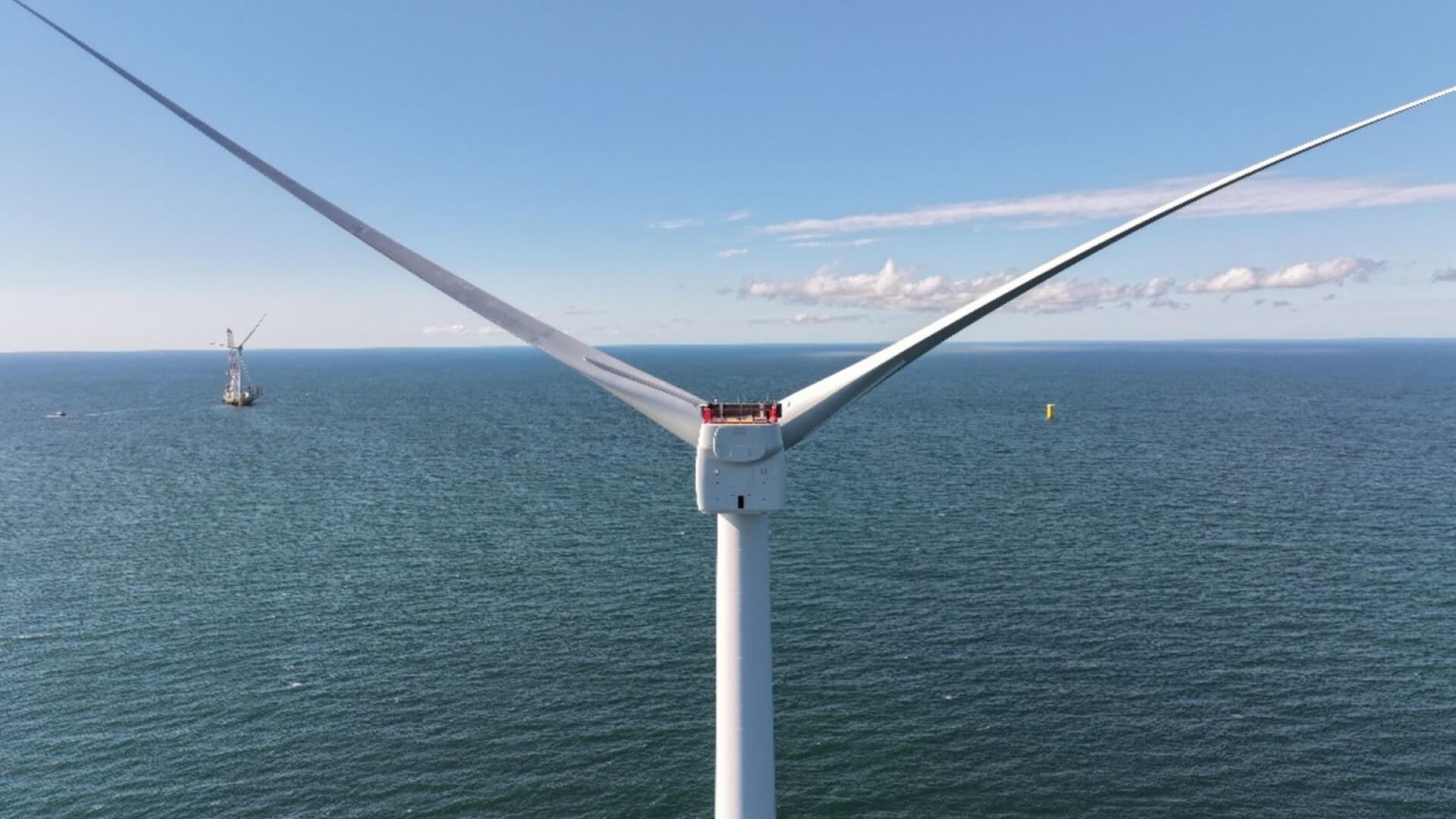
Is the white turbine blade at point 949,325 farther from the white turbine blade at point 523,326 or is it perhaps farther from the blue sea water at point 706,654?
the blue sea water at point 706,654

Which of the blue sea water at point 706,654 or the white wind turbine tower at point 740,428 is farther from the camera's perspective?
the blue sea water at point 706,654

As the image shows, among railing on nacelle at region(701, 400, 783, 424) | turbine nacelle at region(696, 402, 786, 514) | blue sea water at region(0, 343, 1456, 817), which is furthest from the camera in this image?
blue sea water at region(0, 343, 1456, 817)

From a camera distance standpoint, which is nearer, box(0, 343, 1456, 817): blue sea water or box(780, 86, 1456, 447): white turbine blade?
box(780, 86, 1456, 447): white turbine blade

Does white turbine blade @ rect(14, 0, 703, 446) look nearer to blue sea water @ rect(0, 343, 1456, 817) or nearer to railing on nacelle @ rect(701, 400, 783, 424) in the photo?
railing on nacelle @ rect(701, 400, 783, 424)

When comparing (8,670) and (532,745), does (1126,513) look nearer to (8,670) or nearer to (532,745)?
(532,745)

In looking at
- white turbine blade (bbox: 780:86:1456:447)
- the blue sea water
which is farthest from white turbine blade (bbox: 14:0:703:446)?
the blue sea water

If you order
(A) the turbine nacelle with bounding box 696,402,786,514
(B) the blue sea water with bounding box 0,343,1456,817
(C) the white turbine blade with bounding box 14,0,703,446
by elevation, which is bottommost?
(B) the blue sea water with bounding box 0,343,1456,817

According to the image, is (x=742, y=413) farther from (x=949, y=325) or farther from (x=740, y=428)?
(x=949, y=325)

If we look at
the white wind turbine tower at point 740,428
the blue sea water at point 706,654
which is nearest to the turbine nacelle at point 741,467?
the white wind turbine tower at point 740,428
